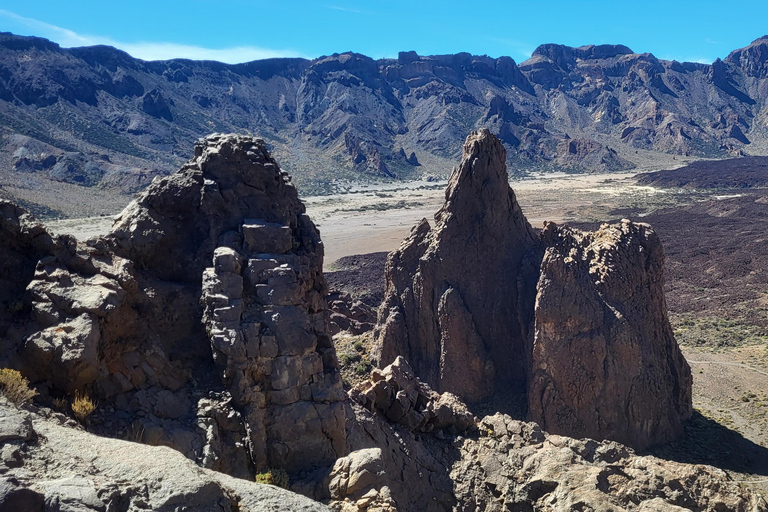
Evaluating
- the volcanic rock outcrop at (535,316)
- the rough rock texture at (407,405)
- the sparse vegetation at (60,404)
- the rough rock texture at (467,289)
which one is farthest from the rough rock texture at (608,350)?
the sparse vegetation at (60,404)

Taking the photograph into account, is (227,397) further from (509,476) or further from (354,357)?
(354,357)

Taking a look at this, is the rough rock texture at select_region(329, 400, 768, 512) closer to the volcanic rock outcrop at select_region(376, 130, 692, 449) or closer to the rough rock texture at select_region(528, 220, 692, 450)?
the rough rock texture at select_region(528, 220, 692, 450)

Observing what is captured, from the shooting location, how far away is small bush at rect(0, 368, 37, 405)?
7.24 meters

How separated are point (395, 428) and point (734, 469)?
38.7ft

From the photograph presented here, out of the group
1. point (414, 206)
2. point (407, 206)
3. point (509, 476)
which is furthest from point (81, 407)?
point (407, 206)

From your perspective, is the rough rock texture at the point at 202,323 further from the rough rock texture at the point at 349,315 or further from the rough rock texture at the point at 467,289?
the rough rock texture at the point at 349,315

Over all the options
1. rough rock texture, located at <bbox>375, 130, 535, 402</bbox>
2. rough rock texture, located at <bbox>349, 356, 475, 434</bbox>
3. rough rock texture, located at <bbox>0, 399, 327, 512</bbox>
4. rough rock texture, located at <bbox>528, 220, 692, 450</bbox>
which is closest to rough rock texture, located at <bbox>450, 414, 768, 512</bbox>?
rough rock texture, located at <bbox>349, 356, 475, 434</bbox>

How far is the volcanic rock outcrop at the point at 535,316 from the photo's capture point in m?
18.9

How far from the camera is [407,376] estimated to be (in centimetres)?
1490

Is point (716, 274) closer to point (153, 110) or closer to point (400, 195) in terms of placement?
point (400, 195)

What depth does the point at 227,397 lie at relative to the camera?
32.4 feet

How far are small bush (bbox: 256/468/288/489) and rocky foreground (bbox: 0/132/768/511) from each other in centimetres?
21

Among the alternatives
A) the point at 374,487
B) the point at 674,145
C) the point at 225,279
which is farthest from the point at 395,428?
the point at 674,145

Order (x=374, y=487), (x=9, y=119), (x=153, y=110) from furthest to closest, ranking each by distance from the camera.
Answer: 1. (x=153, y=110)
2. (x=9, y=119)
3. (x=374, y=487)
